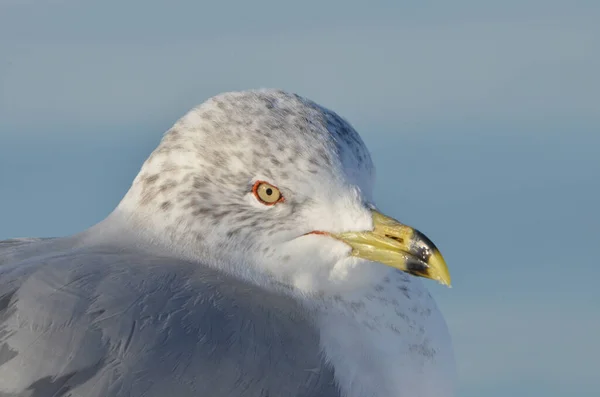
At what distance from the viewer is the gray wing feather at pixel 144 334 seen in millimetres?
3092

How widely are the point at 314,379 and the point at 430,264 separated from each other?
443mm

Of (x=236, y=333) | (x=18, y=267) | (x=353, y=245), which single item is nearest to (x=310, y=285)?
(x=353, y=245)

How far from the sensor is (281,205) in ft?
11.7

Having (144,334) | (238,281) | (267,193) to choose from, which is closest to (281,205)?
(267,193)

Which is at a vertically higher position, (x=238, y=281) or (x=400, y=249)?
(x=400, y=249)

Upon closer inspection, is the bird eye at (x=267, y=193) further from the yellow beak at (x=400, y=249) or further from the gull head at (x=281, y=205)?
the yellow beak at (x=400, y=249)

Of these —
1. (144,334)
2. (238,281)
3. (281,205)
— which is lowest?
(144,334)

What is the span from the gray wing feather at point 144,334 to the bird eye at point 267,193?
0.24 metres

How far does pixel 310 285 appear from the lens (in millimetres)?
3566

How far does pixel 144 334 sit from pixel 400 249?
27.7 inches

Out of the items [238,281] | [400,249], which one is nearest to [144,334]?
[238,281]

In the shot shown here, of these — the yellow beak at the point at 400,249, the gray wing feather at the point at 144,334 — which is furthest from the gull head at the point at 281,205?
the gray wing feather at the point at 144,334

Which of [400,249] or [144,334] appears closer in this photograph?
[144,334]

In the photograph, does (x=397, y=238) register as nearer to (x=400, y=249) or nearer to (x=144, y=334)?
(x=400, y=249)
